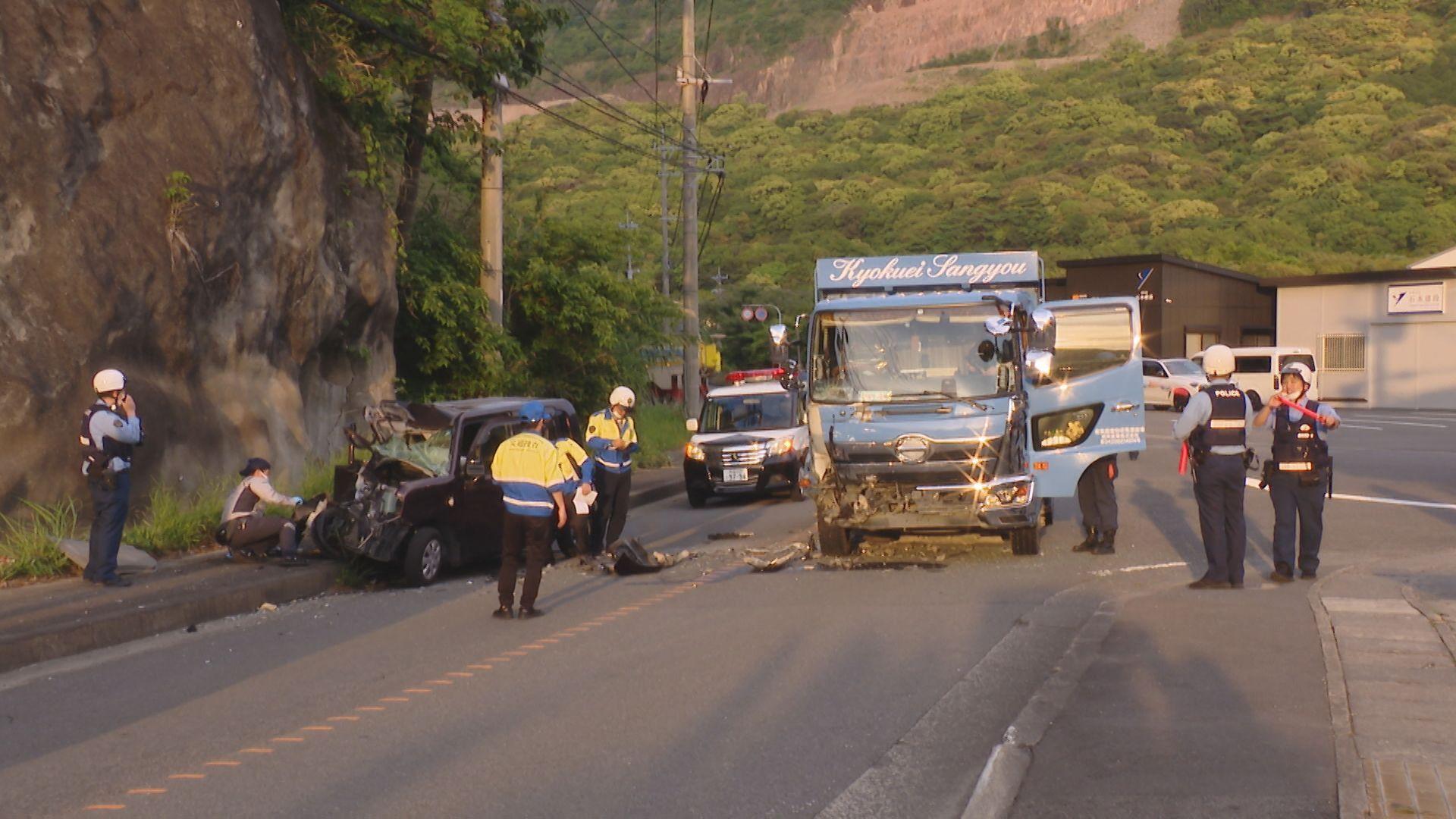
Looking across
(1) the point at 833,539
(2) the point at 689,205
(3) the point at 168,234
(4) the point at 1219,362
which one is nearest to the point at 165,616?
(3) the point at 168,234

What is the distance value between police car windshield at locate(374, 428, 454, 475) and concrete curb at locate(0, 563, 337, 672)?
121 cm

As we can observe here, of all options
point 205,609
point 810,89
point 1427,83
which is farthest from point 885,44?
point 205,609

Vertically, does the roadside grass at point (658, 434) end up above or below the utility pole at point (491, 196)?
below

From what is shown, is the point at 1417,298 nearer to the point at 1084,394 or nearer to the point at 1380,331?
the point at 1380,331

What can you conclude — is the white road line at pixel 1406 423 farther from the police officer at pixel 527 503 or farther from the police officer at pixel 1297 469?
the police officer at pixel 527 503

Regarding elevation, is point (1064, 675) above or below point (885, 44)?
below

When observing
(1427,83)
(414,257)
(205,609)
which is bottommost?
(205,609)

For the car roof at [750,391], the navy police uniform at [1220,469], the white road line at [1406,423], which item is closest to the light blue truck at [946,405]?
the navy police uniform at [1220,469]

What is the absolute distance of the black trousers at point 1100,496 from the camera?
14438 mm

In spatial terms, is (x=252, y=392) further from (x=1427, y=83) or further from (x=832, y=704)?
(x=1427, y=83)

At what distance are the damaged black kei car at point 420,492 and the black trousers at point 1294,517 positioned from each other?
710 cm

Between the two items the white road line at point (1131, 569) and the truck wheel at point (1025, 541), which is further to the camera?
the truck wheel at point (1025, 541)

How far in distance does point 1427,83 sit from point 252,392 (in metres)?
95.5

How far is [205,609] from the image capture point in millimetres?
11688
